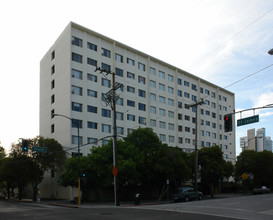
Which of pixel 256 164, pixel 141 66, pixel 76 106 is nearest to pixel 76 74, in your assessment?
pixel 76 106

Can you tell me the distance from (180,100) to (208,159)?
29.3m

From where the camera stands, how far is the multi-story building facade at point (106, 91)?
50969 millimetres

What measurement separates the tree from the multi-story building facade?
A: 14823 mm

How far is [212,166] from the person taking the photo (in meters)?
43.2

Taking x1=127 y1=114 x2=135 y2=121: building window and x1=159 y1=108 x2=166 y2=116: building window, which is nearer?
x1=127 y1=114 x2=135 y2=121: building window

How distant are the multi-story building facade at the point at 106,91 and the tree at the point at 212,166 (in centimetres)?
1482

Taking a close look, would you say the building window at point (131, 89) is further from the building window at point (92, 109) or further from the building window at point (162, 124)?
the building window at point (162, 124)

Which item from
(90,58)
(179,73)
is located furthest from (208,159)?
(179,73)

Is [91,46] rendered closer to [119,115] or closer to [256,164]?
[119,115]

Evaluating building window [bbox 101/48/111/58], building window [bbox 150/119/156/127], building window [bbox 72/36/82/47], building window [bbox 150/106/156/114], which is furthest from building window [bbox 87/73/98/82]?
building window [bbox 150/119/156/127]

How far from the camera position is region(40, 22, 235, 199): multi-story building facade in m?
51.0

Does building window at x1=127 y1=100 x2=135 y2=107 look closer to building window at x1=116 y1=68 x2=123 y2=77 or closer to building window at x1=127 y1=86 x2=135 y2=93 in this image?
building window at x1=127 y1=86 x2=135 y2=93

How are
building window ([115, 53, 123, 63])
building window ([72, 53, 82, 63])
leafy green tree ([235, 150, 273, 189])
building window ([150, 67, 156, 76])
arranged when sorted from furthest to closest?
building window ([150, 67, 156, 76]) → building window ([115, 53, 123, 63]) → leafy green tree ([235, 150, 273, 189]) → building window ([72, 53, 82, 63])

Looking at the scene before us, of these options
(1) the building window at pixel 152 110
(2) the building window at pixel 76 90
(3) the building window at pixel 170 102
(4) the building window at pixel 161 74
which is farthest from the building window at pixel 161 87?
(2) the building window at pixel 76 90
